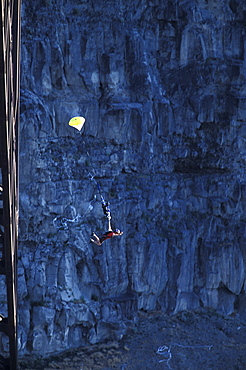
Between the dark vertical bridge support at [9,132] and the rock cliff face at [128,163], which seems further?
the rock cliff face at [128,163]

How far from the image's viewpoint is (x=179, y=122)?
1161 inches

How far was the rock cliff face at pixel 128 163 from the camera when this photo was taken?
25.7 metres

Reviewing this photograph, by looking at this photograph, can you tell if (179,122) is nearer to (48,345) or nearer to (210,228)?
(210,228)

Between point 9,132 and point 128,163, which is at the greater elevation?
point 9,132

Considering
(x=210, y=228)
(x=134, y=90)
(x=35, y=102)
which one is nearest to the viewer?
(x=35, y=102)

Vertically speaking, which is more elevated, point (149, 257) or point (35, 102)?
point (35, 102)

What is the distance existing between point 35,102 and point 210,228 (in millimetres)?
12136

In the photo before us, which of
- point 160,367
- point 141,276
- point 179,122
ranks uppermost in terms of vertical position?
point 179,122

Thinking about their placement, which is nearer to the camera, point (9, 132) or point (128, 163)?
point (9, 132)

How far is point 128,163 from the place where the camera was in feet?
93.1

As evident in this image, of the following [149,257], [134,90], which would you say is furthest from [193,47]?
[149,257]

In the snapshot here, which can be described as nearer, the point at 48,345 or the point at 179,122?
the point at 48,345

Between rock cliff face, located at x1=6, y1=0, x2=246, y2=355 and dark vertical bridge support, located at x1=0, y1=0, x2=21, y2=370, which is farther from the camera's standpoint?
rock cliff face, located at x1=6, y1=0, x2=246, y2=355

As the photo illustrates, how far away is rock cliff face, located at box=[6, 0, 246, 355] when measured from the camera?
2573cm
